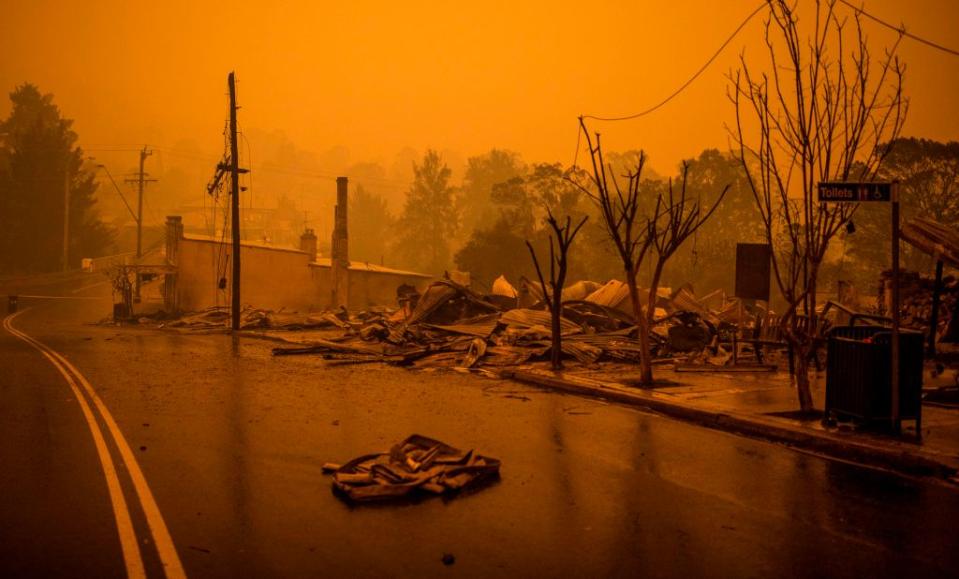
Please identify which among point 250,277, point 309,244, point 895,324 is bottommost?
point 895,324

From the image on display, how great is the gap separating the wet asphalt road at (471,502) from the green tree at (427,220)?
8681 cm

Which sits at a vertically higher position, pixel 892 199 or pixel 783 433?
pixel 892 199

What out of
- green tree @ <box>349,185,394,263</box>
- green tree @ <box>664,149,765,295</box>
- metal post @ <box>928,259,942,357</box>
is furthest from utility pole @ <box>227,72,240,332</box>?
green tree @ <box>349,185,394,263</box>

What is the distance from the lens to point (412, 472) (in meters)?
7.20

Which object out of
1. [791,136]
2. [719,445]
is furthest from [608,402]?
[791,136]

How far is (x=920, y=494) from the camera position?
23.4 feet

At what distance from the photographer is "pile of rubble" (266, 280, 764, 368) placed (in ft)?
61.5

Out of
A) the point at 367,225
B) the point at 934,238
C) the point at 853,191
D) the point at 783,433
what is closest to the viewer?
the point at 853,191

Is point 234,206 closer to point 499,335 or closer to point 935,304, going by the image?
point 499,335

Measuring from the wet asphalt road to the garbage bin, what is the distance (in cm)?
118

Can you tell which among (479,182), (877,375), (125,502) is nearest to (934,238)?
(877,375)

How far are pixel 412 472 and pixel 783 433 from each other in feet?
16.0

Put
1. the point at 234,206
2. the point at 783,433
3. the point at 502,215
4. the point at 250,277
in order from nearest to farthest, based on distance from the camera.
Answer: the point at 783,433
the point at 234,206
the point at 250,277
the point at 502,215

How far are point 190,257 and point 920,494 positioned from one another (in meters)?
45.4
